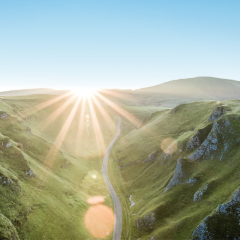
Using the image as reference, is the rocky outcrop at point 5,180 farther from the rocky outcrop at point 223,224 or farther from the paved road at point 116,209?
the rocky outcrop at point 223,224

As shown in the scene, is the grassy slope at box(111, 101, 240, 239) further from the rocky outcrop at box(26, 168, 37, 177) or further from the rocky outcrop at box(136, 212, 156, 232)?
the rocky outcrop at box(26, 168, 37, 177)

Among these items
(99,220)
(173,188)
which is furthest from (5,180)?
(173,188)

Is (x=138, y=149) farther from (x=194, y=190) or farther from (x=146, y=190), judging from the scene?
(x=194, y=190)

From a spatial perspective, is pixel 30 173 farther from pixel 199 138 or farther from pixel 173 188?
pixel 199 138

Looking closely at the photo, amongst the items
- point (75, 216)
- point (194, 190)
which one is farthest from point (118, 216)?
point (194, 190)

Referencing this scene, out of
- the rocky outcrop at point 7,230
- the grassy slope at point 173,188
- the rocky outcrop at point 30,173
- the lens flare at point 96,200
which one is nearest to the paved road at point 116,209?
the grassy slope at point 173,188
